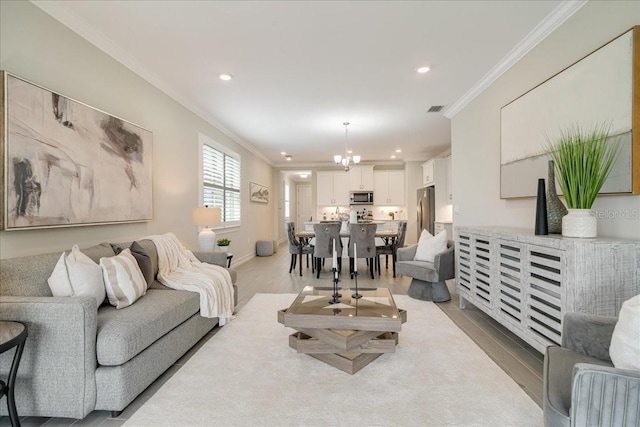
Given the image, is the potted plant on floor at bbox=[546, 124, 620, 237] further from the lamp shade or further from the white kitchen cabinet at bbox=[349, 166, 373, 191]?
the white kitchen cabinet at bbox=[349, 166, 373, 191]

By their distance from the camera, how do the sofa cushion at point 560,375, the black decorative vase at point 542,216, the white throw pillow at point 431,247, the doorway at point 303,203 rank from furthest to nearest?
the doorway at point 303,203 < the white throw pillow at point 431,247 < the black decorative vase at point 542,216 < the sofa cushion at point 560,375

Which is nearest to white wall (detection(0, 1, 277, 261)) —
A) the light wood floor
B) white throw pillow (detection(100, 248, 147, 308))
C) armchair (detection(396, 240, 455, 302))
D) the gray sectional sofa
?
white throw pillow (detection(100, 248, 147, 308))

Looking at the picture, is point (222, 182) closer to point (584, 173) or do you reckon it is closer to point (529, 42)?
point (529, 42)

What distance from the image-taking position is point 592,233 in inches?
75.6

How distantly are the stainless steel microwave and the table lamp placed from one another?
17.0 ft

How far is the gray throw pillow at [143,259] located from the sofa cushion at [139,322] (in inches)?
5.1

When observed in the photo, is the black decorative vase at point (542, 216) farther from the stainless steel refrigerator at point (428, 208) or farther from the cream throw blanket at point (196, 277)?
the stainless steel refrigerator at point (428, 208)

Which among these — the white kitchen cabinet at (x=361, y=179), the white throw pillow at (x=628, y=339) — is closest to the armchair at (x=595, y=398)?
the white throw pillow at (x=628, y=339)

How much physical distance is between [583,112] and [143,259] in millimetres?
3591

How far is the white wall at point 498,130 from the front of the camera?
195 centimetres

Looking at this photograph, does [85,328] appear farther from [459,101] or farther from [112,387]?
[459,101]

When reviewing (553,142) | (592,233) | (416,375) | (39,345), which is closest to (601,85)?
(553,142)

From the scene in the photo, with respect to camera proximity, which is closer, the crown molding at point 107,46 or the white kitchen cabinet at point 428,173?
the crown molding at point 107,46

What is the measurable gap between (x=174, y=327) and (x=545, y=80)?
3.60 metres
